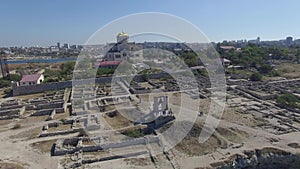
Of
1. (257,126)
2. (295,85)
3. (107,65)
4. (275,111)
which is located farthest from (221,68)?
(257,126)

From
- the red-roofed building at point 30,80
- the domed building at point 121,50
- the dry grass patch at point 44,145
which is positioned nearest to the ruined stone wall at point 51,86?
the red-roofed building at point 30,80

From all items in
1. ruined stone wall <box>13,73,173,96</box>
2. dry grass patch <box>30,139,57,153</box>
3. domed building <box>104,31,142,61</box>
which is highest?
domed building <box>104,31,142,61</box>

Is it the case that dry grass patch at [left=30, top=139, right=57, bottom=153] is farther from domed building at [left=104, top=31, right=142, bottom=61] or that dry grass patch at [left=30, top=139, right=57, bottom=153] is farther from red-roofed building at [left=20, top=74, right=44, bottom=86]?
domed building at [left=104, top=31, right=142, bottom=61]

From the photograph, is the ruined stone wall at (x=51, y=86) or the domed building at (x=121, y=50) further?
the domed building at (x=121, y=50)

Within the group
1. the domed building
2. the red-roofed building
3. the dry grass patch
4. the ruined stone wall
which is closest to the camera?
the dry grass patch

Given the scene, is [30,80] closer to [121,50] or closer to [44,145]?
[44,145]

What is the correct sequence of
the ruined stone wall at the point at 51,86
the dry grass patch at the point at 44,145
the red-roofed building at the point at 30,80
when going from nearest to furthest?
the dry grass patch at the point at 44,145, the ruined stone wall at the point at 51,86, the red-roofed building at the point at 30,80

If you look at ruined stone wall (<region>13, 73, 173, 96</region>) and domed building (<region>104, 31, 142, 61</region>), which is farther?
domed building (<region>104, 31, 142, 61</region>)

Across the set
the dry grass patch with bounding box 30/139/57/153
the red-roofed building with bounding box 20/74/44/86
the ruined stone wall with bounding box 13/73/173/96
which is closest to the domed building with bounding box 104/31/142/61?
the ruined stone wall with bounding box 13/73/173/96

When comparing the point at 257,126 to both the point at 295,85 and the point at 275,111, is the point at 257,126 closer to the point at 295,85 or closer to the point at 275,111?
the point at 275,111

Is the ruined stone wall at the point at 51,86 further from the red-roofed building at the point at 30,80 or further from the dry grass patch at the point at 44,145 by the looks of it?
the dry grass patch at the point at 44,145

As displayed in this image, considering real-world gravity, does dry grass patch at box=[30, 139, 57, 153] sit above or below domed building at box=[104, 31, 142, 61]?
below

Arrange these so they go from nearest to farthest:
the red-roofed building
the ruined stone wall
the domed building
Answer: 1. the ruined stone wall
2. the red-roofed building
3. the domed building

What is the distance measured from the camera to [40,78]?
34594mm
